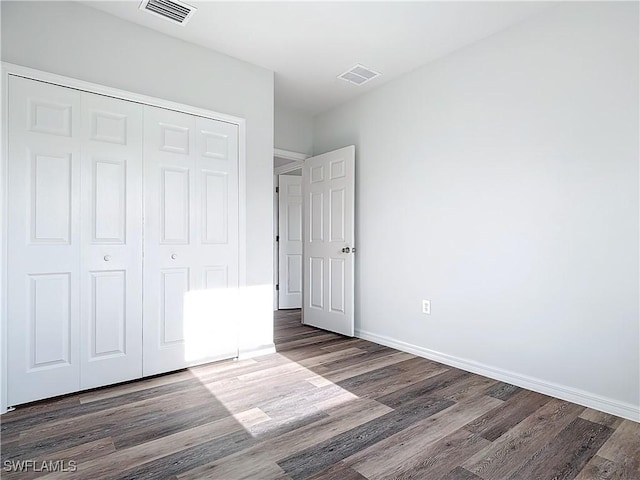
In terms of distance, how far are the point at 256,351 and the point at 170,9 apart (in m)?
2.71

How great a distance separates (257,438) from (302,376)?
0.91 metres

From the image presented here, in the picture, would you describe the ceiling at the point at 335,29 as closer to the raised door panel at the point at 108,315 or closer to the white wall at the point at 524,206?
the white wall at the point at 524,206

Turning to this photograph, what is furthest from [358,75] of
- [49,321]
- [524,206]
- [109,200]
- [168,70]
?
[49,321]

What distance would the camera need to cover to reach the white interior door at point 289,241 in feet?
19.1

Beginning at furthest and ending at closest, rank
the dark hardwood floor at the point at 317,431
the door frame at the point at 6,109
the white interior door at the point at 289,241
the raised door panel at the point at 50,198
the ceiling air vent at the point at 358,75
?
the white interior door at the point at 289,241 → the ceiling air vent at the point at 358,75 → the raised door panel at the point at 50,198 → the door frame at the point at 6,109 → the dark hardwood floor at the point at 317,431

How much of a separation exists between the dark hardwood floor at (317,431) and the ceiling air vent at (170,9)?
2.59 metres

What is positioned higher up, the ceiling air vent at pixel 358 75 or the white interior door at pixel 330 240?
the ceiling air vent at pixel 358 75

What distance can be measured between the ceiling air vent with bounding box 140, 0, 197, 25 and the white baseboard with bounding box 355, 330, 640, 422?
319cm

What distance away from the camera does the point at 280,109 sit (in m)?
4.37

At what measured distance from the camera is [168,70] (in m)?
2.87

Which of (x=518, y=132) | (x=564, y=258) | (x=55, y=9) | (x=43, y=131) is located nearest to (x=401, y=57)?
(x=518, y=132)

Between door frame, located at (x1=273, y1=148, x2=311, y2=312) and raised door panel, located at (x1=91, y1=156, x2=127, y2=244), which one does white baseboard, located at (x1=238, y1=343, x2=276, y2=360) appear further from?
door frame, located at (x1=273, y1=148, x2=311, y2=312)

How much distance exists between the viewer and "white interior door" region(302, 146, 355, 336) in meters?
3.98

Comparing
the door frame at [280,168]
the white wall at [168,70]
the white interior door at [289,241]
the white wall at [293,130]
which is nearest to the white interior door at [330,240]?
the door frame at [280,168]
